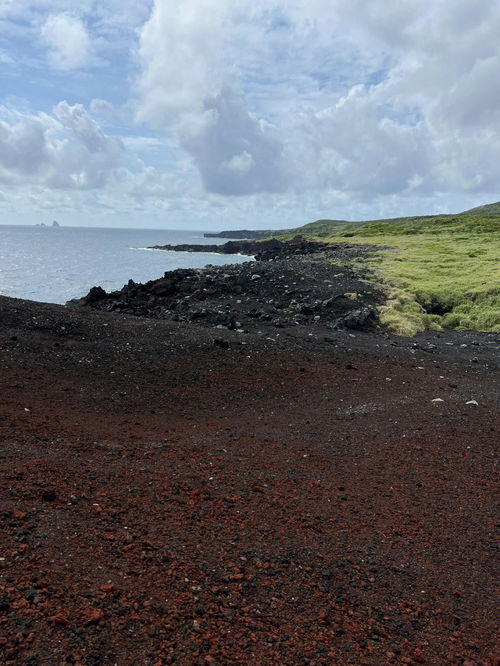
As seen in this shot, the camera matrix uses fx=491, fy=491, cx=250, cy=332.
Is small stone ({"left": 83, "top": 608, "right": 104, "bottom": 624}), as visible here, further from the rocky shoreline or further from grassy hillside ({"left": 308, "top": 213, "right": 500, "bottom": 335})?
grassy hillside ({"left": 308, "top": 213, "right": 500, "bottom": 335})

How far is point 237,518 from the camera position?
652 centimetres

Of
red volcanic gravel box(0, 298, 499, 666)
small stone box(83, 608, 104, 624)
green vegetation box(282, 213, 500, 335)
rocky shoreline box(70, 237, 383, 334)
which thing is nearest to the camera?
small stone box(83, 608, 104, 624)

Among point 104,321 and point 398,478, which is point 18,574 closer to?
point 398,478

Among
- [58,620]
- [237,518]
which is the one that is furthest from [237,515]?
[58,620]

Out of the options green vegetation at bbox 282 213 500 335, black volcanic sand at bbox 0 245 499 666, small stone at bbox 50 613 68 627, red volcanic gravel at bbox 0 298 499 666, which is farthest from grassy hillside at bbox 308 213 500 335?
small stone at bbox 50 613 68 627

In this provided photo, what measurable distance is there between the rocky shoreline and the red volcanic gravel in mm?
9685

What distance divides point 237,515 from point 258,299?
21918mm

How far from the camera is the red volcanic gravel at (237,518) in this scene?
4.46 meters

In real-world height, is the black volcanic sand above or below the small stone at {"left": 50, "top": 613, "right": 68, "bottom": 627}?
below

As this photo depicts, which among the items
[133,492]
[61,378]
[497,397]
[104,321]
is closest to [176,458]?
[133,492]

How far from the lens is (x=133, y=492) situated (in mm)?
6723

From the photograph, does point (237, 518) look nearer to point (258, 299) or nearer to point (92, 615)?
point (92, 615)

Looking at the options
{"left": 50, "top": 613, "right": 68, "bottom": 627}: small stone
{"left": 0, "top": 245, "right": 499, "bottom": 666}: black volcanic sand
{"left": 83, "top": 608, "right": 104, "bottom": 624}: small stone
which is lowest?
{"left": 0, "top": 245, "right": 499, "bottom": 666}: black volcanic sand

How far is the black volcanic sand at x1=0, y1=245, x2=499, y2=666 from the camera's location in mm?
4465
